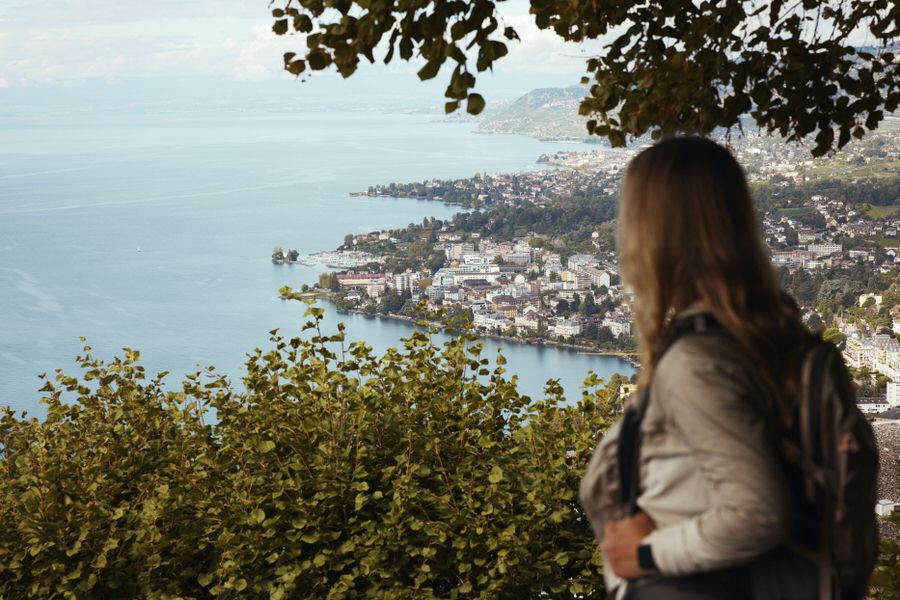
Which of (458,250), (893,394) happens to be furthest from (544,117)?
(893,394)

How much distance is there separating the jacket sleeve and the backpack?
46 mm

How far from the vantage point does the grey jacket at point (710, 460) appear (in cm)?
144

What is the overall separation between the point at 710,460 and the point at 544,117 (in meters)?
75.6

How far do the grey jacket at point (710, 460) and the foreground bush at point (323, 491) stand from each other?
2166mm

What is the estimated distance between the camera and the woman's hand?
158 centimetres

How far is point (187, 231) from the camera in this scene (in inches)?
1710

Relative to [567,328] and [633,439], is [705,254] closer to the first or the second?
[633,439]

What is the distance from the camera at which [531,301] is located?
19000 millimetres

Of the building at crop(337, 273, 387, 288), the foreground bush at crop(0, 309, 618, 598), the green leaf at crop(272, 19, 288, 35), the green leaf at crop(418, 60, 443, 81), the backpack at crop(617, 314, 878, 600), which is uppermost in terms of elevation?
the green leaf at crop(272, 19, 288, 35)

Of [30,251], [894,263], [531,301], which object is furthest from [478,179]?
[531,301]

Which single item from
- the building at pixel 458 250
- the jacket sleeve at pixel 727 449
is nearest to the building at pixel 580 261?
the building at pixel 458 250

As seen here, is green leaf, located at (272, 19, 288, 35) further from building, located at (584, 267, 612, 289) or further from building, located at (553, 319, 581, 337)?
building, located at (584, 267, 612, 289)

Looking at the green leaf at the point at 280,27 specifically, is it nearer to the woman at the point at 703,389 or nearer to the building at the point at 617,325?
the woman at the point at 703,389

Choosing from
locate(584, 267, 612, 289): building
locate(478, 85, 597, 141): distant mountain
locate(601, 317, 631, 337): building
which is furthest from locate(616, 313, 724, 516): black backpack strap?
locate(478, 85, 597, 141): distant mountain
